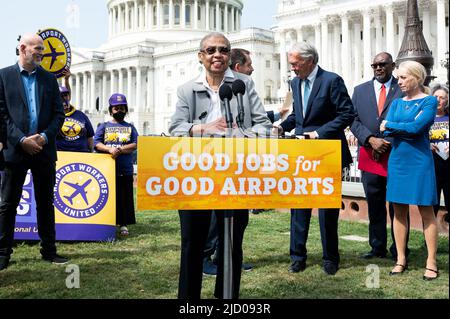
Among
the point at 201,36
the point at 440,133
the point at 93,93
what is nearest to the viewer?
the point at 440,133

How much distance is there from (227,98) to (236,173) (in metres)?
0.55

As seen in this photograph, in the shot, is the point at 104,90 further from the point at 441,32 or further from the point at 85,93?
the point at 441,32

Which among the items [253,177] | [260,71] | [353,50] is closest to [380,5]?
[353,50]

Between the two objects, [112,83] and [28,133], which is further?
[112,83]

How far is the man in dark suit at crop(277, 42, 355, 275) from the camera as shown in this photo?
583 cm

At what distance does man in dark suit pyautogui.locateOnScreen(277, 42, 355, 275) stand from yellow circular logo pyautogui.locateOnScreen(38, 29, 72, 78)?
155 inches

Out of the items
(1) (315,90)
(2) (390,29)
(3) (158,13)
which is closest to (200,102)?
(1) (315,90)

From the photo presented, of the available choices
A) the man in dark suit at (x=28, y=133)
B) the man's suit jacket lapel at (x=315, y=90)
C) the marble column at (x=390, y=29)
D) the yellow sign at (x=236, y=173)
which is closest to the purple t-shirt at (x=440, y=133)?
the man's suit jacket lapel at (x=315, y=90)

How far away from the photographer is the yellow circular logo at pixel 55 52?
8.01 m

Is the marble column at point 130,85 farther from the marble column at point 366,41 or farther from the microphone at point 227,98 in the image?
the microphone at point 227,98

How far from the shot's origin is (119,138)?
340 inches

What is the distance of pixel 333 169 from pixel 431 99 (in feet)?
7.89

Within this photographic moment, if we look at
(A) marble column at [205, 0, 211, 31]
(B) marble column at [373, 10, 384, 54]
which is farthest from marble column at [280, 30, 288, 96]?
(A) marble column at [205, 0, 211, 31]

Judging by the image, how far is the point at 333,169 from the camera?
3.75 meters
